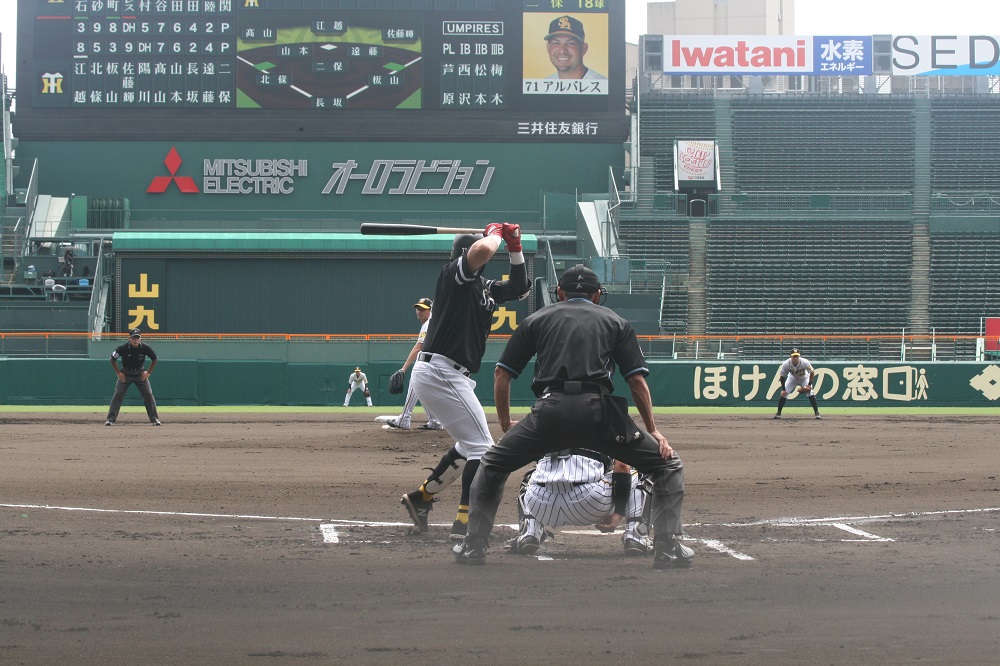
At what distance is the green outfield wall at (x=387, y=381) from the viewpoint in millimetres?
29156

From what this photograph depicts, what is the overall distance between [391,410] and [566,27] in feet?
55.9

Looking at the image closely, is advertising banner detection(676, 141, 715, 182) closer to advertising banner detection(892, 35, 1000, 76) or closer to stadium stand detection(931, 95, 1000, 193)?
stadium stand detection(931, 95, 1000, 193)

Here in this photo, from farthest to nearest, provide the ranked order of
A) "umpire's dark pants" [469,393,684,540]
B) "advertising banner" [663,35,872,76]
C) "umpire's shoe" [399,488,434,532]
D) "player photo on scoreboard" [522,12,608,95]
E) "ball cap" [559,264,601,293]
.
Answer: "advertising banner" [663,35,872,76] → "player photo on scoreboard" [522,12,608,95] → "umpire's shoe" [399,488,434,532] → "ball cap" [559,264,601,293] → "umpire's dark pants" [469,393,684,540]

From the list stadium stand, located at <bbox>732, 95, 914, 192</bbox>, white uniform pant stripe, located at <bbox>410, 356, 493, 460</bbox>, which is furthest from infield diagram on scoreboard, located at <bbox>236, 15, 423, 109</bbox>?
white uniform pant stripe, located at <bbox>410, 356, 493, 460</bbox>

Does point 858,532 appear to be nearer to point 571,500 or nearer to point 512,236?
point 571,500

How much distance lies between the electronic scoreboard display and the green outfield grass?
13163 millimetres

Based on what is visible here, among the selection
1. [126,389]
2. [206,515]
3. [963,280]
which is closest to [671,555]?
[206,515]

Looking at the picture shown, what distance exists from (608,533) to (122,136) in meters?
34.6

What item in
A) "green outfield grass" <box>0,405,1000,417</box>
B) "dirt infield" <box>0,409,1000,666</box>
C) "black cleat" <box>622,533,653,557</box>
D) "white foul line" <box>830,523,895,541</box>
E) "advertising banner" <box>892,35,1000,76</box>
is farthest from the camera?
"advertising banner" <box>892,35,1000,76</box>

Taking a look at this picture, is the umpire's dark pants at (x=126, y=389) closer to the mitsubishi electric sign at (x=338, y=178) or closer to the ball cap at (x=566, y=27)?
the mitsubishi electric sign at (x=338, y=178)

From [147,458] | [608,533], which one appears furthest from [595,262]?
[608,533]

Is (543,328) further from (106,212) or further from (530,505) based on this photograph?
(106,212)

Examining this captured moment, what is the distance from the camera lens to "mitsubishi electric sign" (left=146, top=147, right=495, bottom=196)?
133 feet

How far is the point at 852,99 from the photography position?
153 feet
